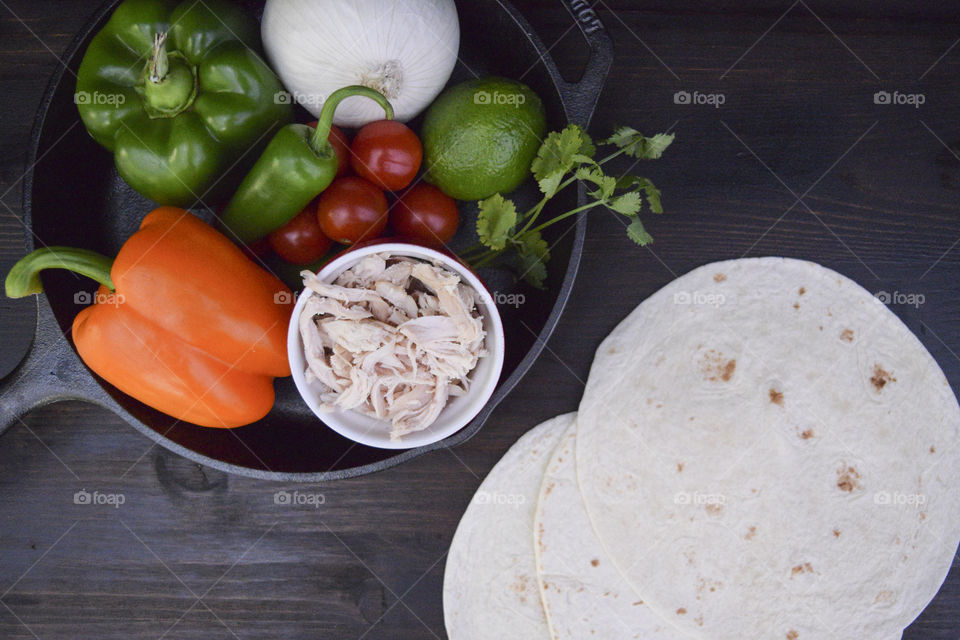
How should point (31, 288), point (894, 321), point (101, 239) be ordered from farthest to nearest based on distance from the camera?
point (894, 321)
point (101, 239)
point (31, 288)

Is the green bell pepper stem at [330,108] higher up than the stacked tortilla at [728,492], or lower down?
higher up

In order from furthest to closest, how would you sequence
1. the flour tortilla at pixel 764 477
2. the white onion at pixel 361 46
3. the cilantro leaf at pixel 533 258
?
1. the flour tortilla at pixel 764 477
2. the cilantro leaf at pixel 533 258
3. the white onion at pixel 361 46

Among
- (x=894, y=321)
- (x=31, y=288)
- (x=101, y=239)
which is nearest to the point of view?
(x=31, y=288)

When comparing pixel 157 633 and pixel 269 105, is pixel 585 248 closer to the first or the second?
pixel 269 105

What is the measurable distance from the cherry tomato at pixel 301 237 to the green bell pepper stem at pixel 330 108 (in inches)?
6.3

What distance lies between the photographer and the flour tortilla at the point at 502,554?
150 centimetres

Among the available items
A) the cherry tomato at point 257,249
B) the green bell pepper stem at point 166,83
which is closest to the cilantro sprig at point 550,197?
the cherry tomato at point 257,249

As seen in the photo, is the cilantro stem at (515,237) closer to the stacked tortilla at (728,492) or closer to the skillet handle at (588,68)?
the skillet handle at (588,68)

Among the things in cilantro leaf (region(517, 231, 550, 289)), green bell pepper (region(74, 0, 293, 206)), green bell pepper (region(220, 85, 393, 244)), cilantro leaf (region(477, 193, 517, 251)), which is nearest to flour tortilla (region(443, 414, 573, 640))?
cilantro leaf (region(517, 231, 550, 289))

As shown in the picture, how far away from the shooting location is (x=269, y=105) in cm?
123

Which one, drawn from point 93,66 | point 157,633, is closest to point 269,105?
point 93,66

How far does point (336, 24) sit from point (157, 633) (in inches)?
53.4

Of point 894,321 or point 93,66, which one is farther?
point 894,321

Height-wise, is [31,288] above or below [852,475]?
above
